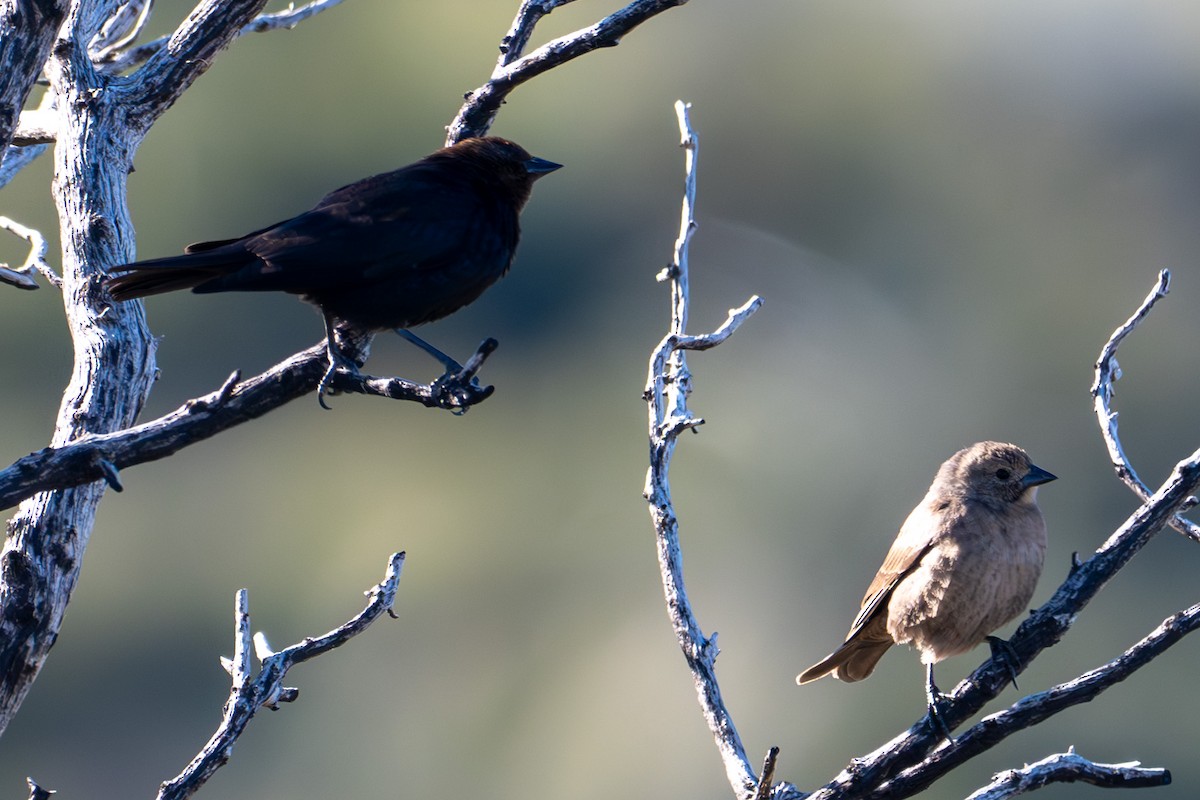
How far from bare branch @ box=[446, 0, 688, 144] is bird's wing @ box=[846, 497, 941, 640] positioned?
7.67 ft

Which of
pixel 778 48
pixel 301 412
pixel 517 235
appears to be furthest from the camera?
pixel 778 48

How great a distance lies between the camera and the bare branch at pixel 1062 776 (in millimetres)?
3838

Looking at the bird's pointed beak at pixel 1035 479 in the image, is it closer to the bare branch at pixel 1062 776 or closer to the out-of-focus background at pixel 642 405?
the bare branch at pixel 1062 776

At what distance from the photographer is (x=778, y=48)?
87.2m

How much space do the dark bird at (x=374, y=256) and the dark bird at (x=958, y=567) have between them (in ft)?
6.60

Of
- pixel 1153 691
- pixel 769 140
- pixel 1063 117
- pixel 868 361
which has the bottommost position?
pixel 1153 691

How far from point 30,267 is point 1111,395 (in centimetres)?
382

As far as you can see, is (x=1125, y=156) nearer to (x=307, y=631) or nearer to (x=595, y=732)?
(x=595, y=732)

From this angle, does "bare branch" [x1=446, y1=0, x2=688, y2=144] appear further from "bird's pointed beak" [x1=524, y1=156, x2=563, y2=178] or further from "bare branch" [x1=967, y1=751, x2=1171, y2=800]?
"bare branch" [x1=967, y1=751, x2=1171, y2=800]

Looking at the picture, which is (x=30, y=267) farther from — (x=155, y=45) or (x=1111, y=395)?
(x=1111, y=395)

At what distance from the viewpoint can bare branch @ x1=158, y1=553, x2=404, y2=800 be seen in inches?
154

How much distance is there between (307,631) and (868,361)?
27597 millimetres

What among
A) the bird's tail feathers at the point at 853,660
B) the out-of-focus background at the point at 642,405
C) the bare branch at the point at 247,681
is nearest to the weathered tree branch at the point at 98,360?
the bare branch at the point at 247,681

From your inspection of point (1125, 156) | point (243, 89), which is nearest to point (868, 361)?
point (1125, 156)
